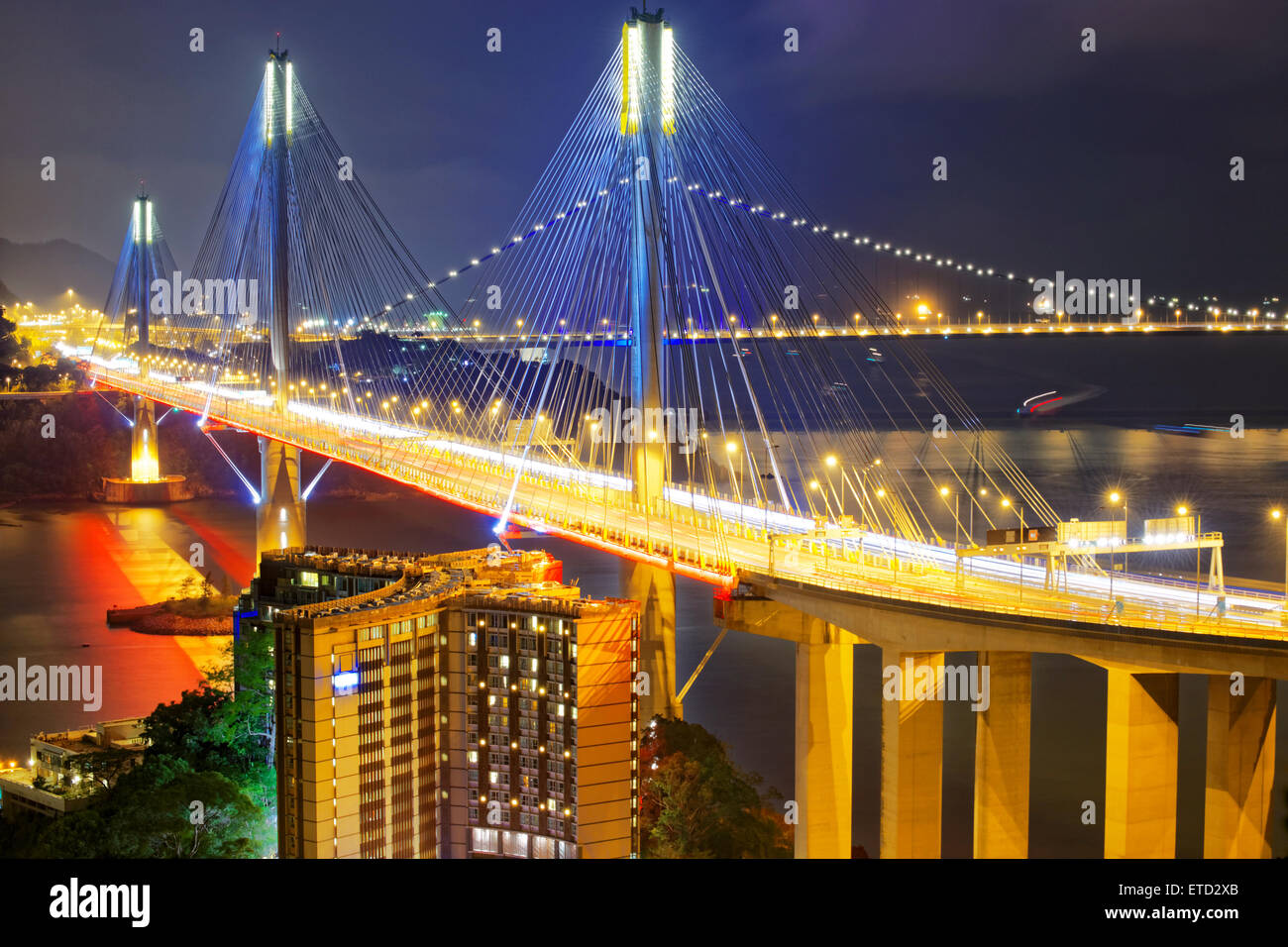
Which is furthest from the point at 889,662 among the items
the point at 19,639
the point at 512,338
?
the point at 19,639

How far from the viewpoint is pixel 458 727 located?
48.0 ft

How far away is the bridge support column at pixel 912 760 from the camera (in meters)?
11.3

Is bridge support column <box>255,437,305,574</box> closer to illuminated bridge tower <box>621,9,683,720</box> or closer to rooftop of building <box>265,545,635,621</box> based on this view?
rooftop of building <box>265,545,635,621</box>

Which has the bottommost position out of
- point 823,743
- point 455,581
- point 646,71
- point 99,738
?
point 99,738

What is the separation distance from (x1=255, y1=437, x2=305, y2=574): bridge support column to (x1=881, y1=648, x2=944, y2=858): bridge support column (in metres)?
19.4

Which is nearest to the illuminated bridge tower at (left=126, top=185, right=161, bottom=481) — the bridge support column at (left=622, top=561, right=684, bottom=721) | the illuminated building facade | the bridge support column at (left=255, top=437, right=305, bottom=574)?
the bridge support column at (left=255, top=437, right=305, bottom=574)

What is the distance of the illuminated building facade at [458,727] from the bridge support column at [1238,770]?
5.59 meters

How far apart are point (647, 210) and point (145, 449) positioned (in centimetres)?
3559

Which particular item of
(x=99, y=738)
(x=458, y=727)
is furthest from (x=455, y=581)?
(x=99, y=738)

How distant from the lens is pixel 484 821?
1418 cm

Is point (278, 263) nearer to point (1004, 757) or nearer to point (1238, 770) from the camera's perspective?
point (1004, 757)

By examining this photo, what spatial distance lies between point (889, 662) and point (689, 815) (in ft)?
11.2

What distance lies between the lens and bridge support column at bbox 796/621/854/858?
13.3 metres
